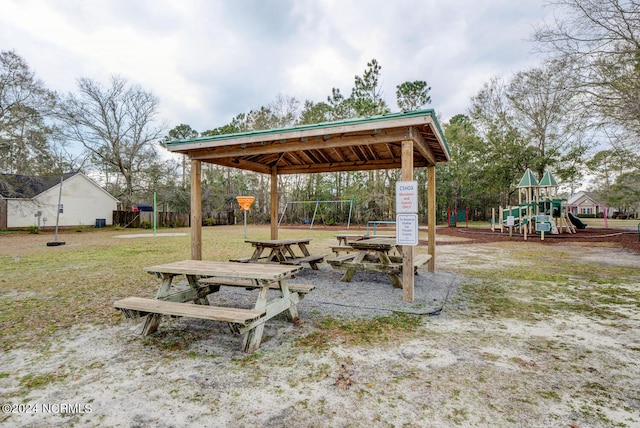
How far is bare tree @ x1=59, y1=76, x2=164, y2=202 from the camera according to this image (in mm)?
21469

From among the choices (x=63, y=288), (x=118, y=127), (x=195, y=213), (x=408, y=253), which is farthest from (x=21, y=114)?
(x=408, y=253)

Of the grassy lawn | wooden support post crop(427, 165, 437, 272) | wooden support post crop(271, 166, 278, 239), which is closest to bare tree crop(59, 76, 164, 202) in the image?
the grassy lawn

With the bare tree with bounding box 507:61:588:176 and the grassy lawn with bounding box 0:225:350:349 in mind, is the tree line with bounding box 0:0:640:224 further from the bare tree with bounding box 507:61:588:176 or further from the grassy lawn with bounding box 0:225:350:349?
the grassy lawn with bounding box 0:225:350:349

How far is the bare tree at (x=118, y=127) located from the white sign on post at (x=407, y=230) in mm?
23870

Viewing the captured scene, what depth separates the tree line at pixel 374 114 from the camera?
9.44m

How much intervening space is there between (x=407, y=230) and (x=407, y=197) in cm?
44

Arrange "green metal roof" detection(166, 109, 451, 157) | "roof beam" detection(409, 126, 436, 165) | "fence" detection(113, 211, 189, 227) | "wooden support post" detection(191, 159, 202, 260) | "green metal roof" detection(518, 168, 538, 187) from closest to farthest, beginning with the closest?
"green metal roof" detection(166, 109, 451, 157) → "roof beam" detection(409, 126, 436, 165) → "wooden support post" detection(191, 159, 202, 260) → "green metal roof" detection(518, 168, 538, 187) → "fence" detection(113, 211, 189, 227)

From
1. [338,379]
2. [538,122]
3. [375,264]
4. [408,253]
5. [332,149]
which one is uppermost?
[538,122]

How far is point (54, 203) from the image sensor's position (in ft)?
70.4

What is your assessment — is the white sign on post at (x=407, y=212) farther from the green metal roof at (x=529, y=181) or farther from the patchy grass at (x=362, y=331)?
the green metal roof at (x=529, y=181)

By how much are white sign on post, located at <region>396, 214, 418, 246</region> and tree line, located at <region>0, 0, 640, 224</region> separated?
9.00 meters

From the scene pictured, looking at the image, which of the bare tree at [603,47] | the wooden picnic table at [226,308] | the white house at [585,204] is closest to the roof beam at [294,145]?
the wooden picnic table at [226,308]

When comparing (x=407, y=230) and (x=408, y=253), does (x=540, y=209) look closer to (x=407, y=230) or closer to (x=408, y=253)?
(x=408, y=253)

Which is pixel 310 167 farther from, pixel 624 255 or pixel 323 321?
pixel 624 255
